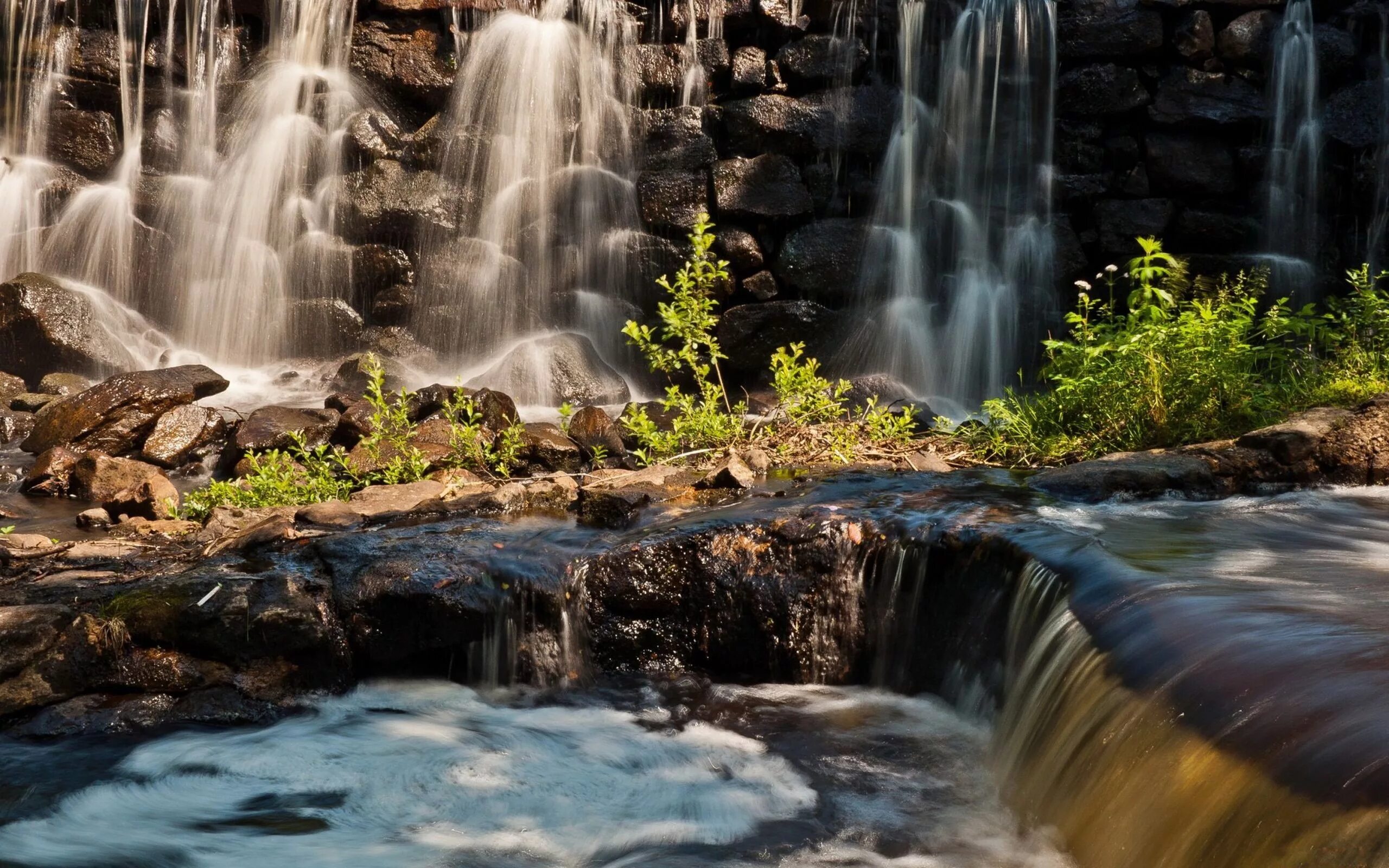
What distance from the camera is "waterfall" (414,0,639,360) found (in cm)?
1196

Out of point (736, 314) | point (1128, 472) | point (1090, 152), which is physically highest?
point (1090, 152)

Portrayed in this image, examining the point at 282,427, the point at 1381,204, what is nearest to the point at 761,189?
the point at 282,427

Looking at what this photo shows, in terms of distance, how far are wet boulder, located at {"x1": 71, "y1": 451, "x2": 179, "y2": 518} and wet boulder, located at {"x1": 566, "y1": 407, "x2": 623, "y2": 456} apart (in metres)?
2.72

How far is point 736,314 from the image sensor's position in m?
11.4

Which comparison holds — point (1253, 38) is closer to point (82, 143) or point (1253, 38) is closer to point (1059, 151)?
point (1059, 151)

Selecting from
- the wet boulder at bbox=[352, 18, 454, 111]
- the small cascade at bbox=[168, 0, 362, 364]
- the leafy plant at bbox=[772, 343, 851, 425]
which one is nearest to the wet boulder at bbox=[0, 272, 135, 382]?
the small cascade at bbox=[168, 0, 362, 364]

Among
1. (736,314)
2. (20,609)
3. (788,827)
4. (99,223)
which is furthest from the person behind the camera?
(99,223)

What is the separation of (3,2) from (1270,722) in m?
15.0

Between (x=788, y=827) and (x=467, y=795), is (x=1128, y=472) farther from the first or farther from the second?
(x=467, y=795)

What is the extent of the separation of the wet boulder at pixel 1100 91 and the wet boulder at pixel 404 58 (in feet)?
21.7

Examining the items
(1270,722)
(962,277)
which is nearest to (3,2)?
(962,277)

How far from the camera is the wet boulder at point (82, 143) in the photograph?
1291 cm

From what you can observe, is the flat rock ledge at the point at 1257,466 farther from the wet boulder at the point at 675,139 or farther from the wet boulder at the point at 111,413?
the wet boulder at the point at 675,139

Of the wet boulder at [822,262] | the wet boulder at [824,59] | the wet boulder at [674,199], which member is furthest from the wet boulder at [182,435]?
the wet boulder at [824,59]
